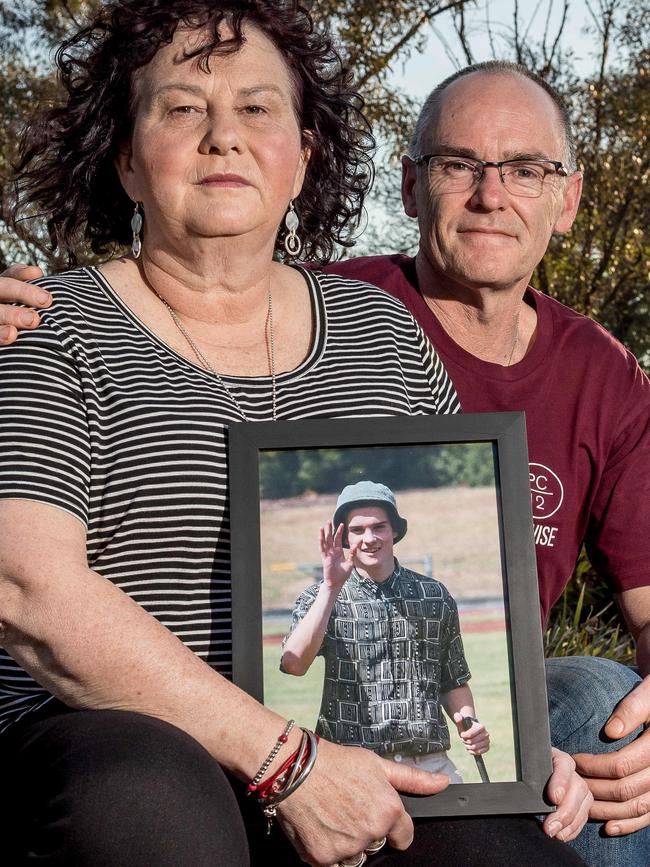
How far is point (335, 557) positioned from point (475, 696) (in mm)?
342

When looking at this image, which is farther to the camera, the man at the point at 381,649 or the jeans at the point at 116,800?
the man at the point at 381,649

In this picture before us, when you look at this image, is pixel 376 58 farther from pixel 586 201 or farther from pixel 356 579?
pixel 356 579

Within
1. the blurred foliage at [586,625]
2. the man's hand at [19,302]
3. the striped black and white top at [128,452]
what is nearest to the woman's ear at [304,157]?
the striped black and white top at [128,452]

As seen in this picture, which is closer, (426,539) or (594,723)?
(426,539)

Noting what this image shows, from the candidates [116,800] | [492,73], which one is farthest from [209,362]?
[492,73]

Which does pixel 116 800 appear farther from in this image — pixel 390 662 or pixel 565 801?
pixel 565 801

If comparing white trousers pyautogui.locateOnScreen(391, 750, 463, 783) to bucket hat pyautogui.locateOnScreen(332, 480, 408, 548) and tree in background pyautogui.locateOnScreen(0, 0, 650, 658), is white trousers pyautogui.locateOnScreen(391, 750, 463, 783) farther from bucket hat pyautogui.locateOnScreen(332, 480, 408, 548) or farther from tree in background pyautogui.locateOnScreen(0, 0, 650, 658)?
Result: tree in background pyautogui.locateOnScreen(0, 0, 650, 658)

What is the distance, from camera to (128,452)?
2094 millimetres

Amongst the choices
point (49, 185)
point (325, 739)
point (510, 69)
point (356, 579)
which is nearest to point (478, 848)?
point (325, 739)

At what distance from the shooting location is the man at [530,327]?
3006 millimetres

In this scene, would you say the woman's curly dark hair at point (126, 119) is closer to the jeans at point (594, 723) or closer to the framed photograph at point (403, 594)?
the framed photograph at point (403, 594)

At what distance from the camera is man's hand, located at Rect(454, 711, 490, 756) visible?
197 centimetres

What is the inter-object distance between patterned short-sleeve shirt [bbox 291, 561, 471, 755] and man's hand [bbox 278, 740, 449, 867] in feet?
0.20

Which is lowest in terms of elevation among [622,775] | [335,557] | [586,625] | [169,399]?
[586,625]
